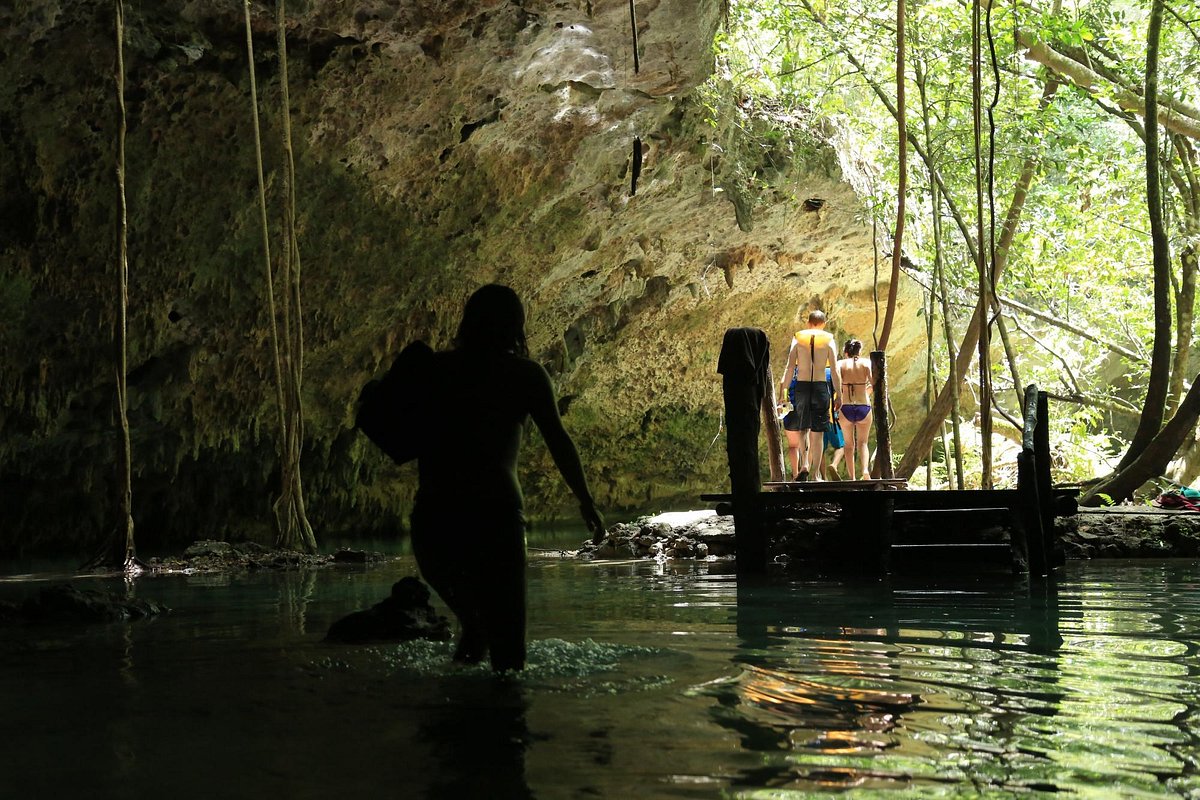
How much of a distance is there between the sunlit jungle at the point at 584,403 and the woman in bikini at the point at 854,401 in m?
0.10

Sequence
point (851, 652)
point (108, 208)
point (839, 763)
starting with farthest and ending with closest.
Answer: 1. point (108, 208)
2. point (851, 652)
3. point (839, 763)

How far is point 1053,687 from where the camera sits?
146 inches

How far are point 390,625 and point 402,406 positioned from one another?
5.73 ft

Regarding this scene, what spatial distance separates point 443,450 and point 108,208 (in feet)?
28.0

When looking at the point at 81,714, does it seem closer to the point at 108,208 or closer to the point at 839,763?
the point at 839,763

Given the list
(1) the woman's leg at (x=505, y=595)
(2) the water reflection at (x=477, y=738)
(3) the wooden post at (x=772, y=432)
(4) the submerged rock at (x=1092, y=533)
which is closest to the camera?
(2) the water reflection at (x=477, y=738)

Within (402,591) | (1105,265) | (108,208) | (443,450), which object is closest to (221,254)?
(108,208)

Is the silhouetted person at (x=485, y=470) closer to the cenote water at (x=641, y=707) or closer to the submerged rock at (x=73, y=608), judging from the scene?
the cenote water at (x=641, y=707)

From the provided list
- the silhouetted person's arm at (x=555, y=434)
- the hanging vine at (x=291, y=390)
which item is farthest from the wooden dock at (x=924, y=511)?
the silhouetted person's arm at (x=555, y=434)

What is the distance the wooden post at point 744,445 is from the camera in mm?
8664

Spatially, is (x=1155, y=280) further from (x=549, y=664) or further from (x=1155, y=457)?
(x=549, y=664)

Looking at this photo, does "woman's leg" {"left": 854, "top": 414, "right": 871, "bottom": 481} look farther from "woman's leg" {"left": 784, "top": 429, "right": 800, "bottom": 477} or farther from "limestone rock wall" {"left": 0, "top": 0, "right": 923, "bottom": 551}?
"limestone rock wall" {"left": 0, "top": 0, "right": 923, "bottom": 551}

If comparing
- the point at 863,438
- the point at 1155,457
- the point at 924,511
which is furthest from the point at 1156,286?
the point at 924,511

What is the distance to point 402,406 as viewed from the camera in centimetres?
389
